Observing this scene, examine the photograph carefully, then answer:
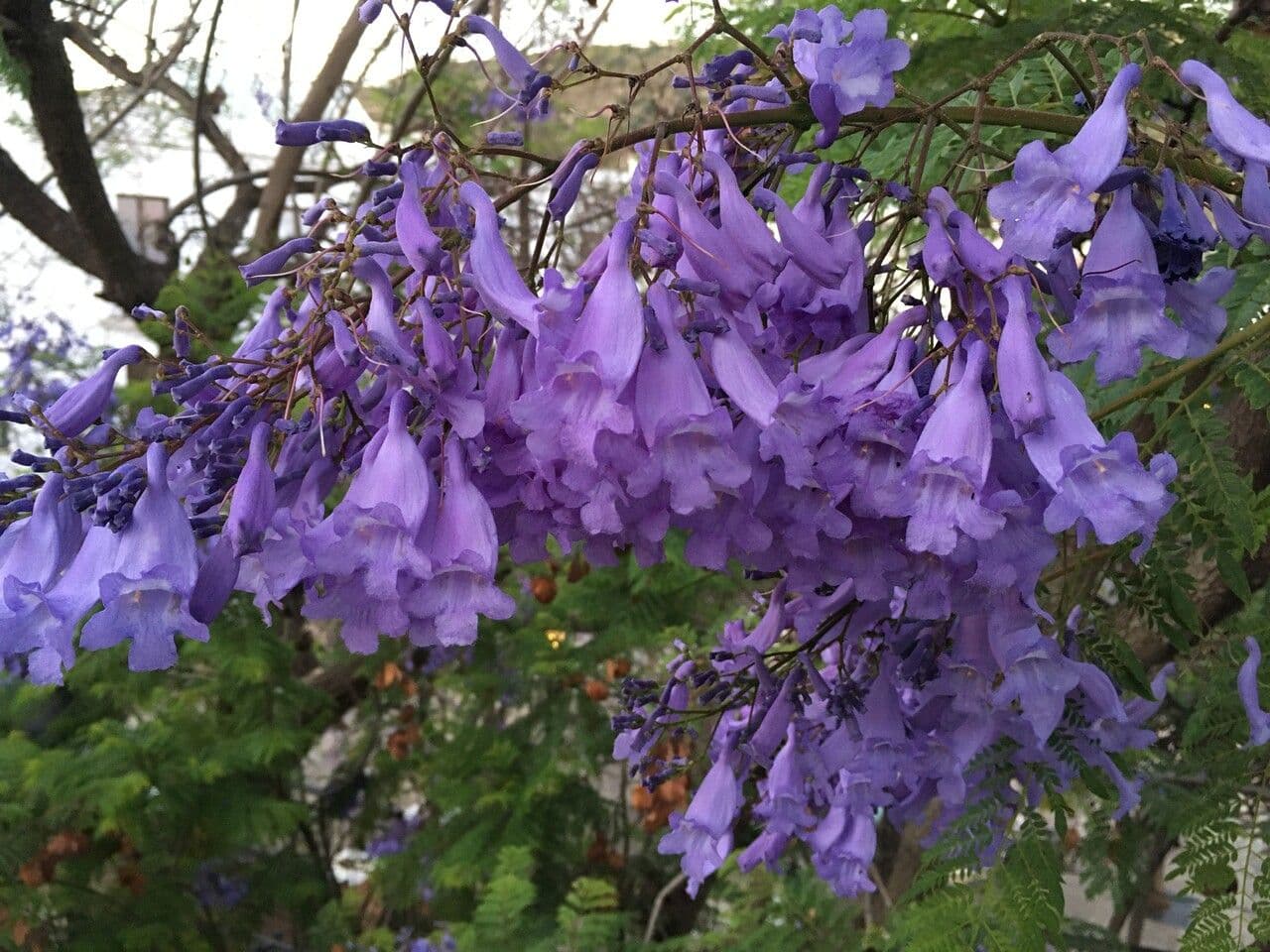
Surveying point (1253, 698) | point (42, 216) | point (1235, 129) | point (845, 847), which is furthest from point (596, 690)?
point (1235, 129)

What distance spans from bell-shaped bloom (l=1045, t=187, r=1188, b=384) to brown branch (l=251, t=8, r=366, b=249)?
3.68 metres

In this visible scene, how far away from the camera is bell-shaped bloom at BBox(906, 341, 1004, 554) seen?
0.75m

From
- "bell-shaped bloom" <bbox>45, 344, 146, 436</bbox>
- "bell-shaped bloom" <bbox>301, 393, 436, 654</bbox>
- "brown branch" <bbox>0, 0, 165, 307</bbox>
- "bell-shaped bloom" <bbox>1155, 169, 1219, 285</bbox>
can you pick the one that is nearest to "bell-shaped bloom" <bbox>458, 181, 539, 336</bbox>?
"bell-shaped bloom" <bbox>301, 393, 436, 654</bbox>

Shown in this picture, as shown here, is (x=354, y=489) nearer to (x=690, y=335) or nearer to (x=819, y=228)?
(x=690, y=335)

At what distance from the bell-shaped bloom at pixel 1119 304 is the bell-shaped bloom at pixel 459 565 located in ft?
1.51

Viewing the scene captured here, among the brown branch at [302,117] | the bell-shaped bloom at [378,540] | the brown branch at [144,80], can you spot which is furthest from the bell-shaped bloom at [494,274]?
the brown branch at [302,117]

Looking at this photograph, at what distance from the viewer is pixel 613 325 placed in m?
0.76

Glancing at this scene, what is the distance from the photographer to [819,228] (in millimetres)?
925

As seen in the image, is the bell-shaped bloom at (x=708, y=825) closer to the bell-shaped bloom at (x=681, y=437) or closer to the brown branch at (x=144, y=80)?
the bell-shaped bloom at (x=681, y=437)

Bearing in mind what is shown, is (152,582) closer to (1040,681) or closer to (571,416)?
(571,416)

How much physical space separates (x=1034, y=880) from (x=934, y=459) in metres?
0.87

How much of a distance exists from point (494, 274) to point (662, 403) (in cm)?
17

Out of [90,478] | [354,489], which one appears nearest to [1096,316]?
[354,489]

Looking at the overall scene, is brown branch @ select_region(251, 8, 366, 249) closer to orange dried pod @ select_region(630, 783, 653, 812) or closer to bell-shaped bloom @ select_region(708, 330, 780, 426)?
orange dried pod @ select_region(630, 783, 653, 812)
